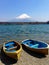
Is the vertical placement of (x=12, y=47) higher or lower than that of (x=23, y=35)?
higher

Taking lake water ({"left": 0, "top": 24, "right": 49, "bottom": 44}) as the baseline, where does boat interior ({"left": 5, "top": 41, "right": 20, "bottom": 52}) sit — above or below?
above

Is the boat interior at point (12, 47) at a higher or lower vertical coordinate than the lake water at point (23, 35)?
higher

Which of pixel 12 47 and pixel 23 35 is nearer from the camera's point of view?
pixel 12 47

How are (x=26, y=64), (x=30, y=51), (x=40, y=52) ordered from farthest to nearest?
(x=30, y=51) < (x=40, y=52) < (x=26, y=64)

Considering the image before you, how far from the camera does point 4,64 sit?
8.90 meters

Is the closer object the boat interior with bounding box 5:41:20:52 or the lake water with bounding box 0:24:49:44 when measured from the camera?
the boat interior with bounding box 5:41:20:52

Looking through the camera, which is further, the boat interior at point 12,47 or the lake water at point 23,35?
the lake water at point 23,35

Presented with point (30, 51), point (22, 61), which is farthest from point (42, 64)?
point (30, 51)

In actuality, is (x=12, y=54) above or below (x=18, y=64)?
above

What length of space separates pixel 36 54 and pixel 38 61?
1803 mm

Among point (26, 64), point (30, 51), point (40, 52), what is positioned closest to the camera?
point (26, 64)

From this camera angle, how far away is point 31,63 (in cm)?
906

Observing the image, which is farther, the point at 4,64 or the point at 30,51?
the point at 30,51

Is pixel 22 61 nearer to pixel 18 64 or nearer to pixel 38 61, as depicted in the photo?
pixel 18 64
